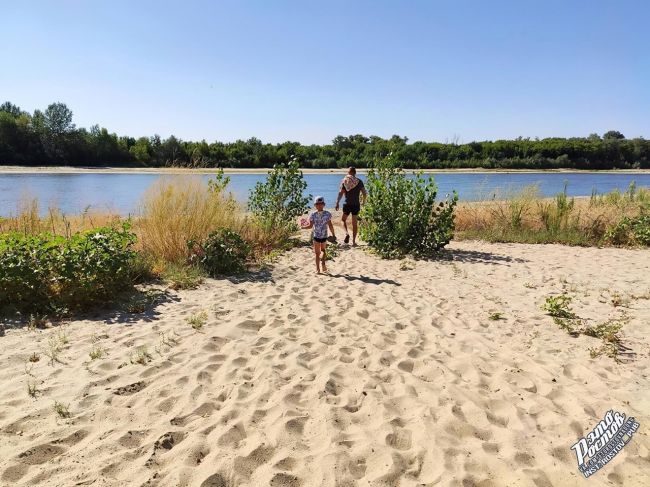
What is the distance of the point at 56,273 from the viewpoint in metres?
5.25

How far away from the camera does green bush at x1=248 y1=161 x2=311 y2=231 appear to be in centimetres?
1042

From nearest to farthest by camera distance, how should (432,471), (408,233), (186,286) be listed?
(432,471), (186,286), (408,233)

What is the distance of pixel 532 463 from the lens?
276cm

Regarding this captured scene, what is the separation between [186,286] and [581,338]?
4.77 metres

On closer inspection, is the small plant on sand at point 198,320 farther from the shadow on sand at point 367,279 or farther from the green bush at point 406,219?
the green bush at point 406,219

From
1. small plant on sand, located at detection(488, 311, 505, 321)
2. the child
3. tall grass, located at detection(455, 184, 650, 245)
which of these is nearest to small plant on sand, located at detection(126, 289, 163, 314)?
the child

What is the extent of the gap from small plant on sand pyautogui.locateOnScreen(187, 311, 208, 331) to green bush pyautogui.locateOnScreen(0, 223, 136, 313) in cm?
127

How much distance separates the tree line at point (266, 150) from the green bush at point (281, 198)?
4503 centimetres

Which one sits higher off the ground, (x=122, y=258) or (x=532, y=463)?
(x=122, y=258)

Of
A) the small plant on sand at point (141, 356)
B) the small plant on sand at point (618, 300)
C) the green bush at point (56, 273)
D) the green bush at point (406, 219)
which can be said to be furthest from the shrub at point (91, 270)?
the small plant on sand at point (618, 300)

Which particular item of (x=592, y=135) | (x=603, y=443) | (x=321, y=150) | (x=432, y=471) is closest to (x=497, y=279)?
(x=603, y=443)

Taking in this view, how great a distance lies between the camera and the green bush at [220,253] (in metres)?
7.11

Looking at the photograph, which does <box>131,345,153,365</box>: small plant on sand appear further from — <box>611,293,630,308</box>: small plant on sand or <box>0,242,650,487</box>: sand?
<box>611,293,630,308</box>: small plant on sand

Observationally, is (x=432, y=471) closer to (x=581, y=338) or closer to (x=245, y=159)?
(x=581, y=338)
